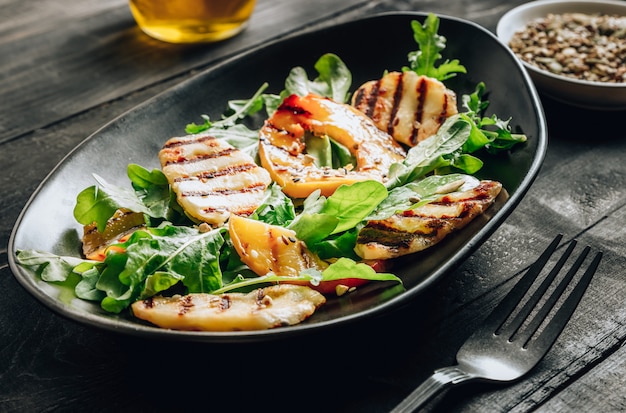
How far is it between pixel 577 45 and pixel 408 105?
2.98ft

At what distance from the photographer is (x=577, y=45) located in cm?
259

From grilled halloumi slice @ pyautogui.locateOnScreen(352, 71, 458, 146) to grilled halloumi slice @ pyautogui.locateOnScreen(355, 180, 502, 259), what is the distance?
1.40 ft

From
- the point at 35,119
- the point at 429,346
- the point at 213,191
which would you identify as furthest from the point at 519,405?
the point at 35,119

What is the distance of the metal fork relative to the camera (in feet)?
4.55

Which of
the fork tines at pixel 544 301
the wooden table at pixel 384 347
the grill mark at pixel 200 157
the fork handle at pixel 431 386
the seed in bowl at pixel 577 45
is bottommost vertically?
the wooden table at pixel 384 347

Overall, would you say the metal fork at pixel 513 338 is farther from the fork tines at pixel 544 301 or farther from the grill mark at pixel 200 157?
the grill mark at pixel 200 157

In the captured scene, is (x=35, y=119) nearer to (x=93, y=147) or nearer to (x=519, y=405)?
(x=93, y=147)

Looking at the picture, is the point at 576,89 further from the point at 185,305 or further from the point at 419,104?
the point at 185,305

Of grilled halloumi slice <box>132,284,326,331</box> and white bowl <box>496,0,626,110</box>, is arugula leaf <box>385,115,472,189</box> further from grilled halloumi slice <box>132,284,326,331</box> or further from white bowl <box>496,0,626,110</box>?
white bowl <box>496,0,626,110</box>

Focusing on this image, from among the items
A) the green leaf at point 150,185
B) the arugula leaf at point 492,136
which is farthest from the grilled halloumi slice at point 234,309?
the arugula leaf at point 492,136

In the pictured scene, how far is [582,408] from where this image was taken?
1.40 meters

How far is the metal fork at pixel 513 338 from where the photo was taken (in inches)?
54.6

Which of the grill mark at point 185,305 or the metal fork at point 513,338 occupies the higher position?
the grill mark at point 185,305

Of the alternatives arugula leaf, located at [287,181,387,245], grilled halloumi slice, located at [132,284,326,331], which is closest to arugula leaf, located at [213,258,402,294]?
grilled halloumi slice, located at [132,284,326,331]
